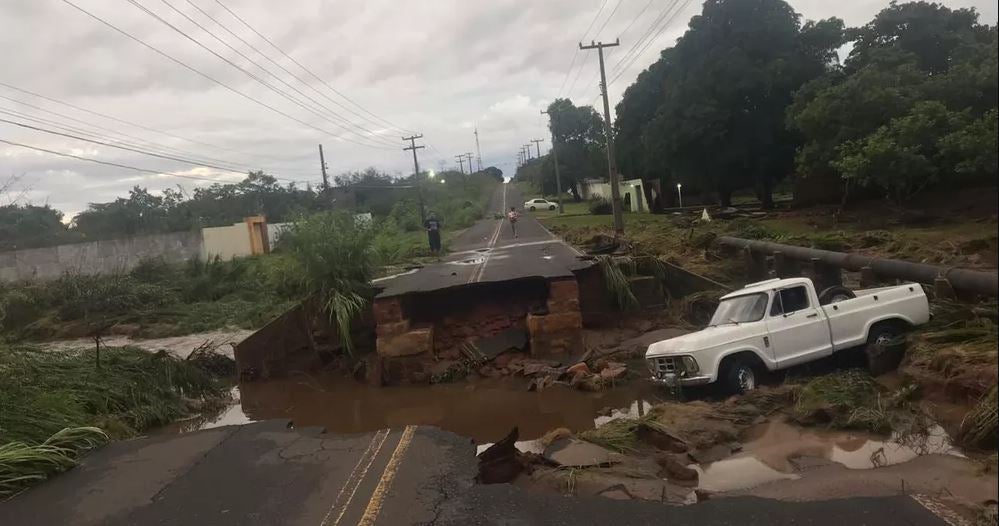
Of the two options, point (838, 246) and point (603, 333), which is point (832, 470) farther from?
point (838, 246)

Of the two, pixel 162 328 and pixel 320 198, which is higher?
pixel 320 198

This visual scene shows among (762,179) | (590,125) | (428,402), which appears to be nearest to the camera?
(428,402)

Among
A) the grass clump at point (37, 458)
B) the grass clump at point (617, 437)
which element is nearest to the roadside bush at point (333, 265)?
the grass clump at point (37, 458)

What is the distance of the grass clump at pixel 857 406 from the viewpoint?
6867 millimetres

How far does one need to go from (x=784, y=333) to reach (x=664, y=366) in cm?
161

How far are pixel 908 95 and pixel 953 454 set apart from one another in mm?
17715

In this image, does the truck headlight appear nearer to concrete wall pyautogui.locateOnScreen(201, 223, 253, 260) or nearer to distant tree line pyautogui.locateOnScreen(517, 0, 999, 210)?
distant tree line pyautogui.locateOnScreen(517, 0, 999, 210)

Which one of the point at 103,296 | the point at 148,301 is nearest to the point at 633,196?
the point at 148,301

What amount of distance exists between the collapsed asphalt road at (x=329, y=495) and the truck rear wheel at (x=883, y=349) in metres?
4.59

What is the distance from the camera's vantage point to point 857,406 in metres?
7.47

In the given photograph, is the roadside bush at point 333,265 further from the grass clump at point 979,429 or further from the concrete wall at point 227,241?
the concrete wall at point 227,241

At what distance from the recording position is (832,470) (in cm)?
606

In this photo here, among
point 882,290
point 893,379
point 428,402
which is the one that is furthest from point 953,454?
point 428,402

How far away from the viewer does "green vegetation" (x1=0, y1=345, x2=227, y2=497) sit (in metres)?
7.55
